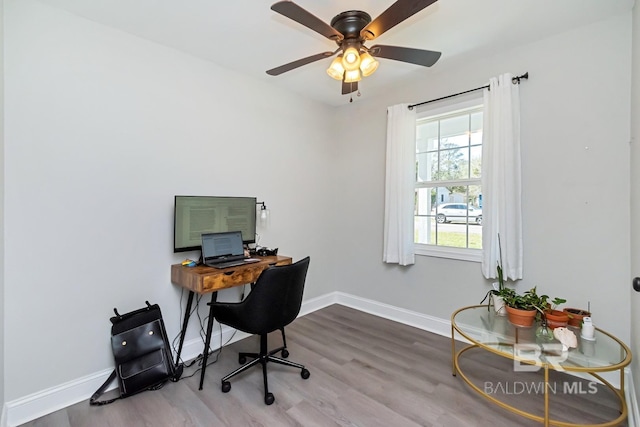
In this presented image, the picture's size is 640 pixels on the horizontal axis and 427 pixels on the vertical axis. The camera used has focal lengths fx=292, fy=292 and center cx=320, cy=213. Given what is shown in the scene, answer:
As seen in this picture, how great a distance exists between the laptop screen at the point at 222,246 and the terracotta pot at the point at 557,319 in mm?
2292

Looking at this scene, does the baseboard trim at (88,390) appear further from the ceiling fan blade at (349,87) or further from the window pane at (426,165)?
the ceiling fan blade at (349,87)

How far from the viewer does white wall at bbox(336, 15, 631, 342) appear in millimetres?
2020

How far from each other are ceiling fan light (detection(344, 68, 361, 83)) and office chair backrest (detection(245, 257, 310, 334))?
1.32 meters

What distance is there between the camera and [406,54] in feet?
6.02

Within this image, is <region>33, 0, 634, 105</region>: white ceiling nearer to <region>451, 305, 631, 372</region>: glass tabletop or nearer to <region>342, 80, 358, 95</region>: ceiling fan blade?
<region>342, 80, 358, 95</region>: ceiling fan blade

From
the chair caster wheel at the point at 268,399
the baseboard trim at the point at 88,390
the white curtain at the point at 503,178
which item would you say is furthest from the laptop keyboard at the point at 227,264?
the white curtain at the point at 503,178

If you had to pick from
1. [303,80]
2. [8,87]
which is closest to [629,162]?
[303,80]

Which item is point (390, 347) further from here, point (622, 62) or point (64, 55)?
point (64, 55)

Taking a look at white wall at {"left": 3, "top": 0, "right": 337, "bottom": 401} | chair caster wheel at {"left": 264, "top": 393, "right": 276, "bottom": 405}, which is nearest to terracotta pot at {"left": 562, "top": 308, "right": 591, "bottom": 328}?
chair caster wheel at {"left": 264, "top": 393, "right": 276, "bottom": 405}

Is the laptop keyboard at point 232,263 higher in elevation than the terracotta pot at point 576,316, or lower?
higher

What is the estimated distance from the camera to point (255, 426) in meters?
1.68

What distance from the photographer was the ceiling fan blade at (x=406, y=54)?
5.82 ft

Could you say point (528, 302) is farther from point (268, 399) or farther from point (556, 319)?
point (268, 399)

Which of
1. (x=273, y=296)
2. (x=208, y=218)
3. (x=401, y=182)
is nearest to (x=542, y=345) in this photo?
(x=273, y=296)
